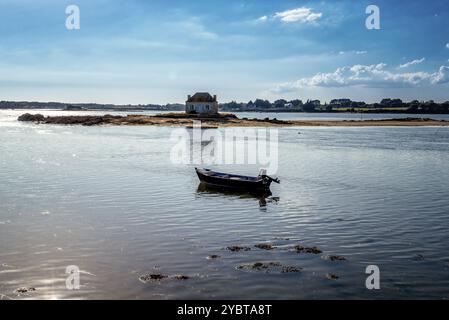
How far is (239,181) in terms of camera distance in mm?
30125

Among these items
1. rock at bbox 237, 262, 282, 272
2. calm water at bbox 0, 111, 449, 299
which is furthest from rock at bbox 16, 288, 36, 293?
rock at bbox 237, 262, 282, 272

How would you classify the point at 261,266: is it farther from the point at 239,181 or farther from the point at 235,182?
the point at 235,182

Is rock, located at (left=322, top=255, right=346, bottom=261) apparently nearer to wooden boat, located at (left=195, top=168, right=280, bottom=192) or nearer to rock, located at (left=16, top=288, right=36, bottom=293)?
rock, located at (left=16, top=288, right=36, bottom=293)

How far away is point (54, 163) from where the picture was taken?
42281 mm

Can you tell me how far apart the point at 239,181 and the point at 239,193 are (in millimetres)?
810

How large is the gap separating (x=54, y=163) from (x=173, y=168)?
11.3 meters

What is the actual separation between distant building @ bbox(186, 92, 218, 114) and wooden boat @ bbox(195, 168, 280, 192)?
8921 cm

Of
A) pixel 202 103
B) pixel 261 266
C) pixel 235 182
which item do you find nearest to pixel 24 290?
pixel 261 266

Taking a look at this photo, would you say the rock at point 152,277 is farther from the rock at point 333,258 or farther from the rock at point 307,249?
the rock at point 333,258

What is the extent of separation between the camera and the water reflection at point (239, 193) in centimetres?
2783

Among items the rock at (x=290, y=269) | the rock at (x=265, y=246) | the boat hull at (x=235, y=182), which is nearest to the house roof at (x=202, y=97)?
the boat hull at (x=235, y=182)

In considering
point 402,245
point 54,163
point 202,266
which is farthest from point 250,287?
point 54,163

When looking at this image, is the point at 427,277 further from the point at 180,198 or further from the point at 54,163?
the point at 54,163

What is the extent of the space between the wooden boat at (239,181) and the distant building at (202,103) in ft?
293
